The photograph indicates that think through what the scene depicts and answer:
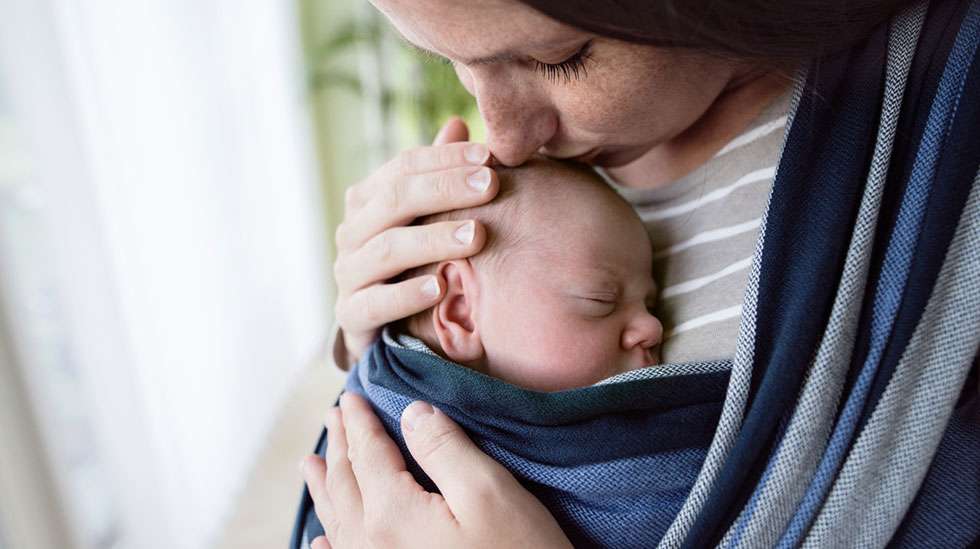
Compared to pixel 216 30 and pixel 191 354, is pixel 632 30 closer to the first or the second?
pixel 191 354

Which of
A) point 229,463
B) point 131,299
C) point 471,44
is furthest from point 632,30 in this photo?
point 229,463

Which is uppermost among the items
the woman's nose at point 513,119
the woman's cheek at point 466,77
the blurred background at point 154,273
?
the woman's cheek at point 466,77

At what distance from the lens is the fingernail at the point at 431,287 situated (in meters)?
0.93

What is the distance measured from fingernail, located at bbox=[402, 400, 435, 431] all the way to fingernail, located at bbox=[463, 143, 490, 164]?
30 centimetres

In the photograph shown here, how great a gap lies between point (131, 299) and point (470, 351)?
3.85 feet

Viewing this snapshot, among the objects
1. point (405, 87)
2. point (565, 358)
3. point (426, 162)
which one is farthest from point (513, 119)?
point (405, 87)

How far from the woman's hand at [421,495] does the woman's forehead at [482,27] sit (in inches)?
15.2

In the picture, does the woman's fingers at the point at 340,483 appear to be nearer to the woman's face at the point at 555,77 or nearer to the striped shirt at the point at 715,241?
the striped shirt at the point at 715,241

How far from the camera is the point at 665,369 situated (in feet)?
2.60

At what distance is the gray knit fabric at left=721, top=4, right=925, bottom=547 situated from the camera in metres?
0.68

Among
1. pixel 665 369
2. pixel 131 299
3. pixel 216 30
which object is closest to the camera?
pixel 665 369

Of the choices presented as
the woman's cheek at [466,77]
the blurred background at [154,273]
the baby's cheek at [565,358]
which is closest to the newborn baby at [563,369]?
the baby's cheek at [565,358]

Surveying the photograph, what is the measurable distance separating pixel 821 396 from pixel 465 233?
426mm

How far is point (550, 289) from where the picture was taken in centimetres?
92
